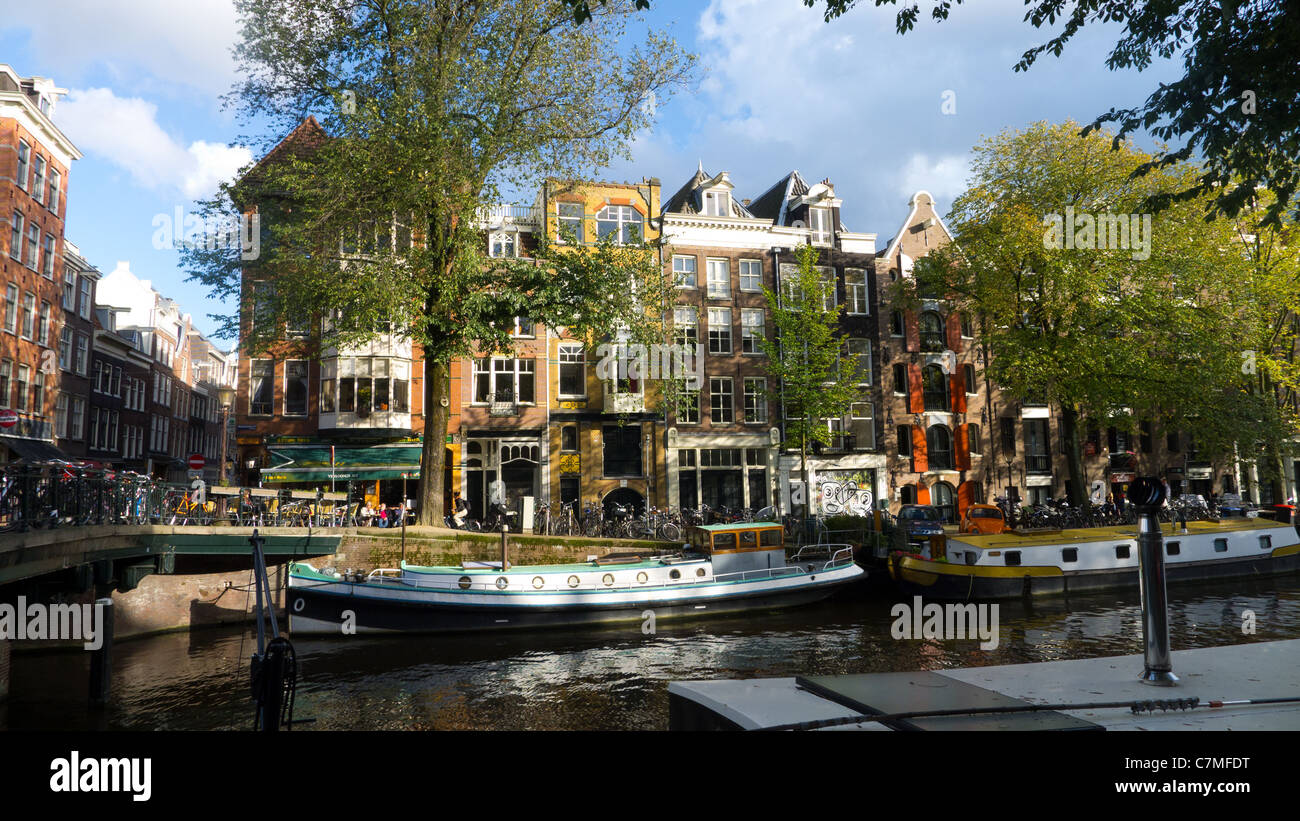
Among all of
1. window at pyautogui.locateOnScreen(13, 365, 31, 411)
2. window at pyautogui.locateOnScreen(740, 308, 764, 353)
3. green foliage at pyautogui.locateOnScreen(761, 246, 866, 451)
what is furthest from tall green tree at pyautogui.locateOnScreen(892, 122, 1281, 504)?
window at pyautogui.locateOnScreen(13, 365, 31, 411)

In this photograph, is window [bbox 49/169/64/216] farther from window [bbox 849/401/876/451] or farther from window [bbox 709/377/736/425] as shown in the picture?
window [bbox 849/401/876/451]

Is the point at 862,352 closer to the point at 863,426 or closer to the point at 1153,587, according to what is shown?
the point at 863,426

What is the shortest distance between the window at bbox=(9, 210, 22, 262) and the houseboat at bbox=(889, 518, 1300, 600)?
38137 millimetres

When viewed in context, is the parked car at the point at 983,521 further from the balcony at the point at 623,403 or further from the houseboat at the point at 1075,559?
the balcony at the point at 623,403

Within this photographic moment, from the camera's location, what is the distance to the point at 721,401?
3712 centimetres

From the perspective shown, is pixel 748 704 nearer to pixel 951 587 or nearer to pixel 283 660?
pixel 283 660

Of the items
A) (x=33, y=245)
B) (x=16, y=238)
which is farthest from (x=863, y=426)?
(x=33, y=245)

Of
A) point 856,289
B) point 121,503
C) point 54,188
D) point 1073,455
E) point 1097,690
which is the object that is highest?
point 54,188

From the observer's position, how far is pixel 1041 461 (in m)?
42.3

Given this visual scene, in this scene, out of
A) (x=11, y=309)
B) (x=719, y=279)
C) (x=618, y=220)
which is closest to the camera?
(x=11, y=309)

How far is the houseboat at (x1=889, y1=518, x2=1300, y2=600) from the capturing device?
23.5 metres

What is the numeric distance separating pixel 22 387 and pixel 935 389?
1736 inches

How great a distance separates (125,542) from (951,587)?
72.7ft
